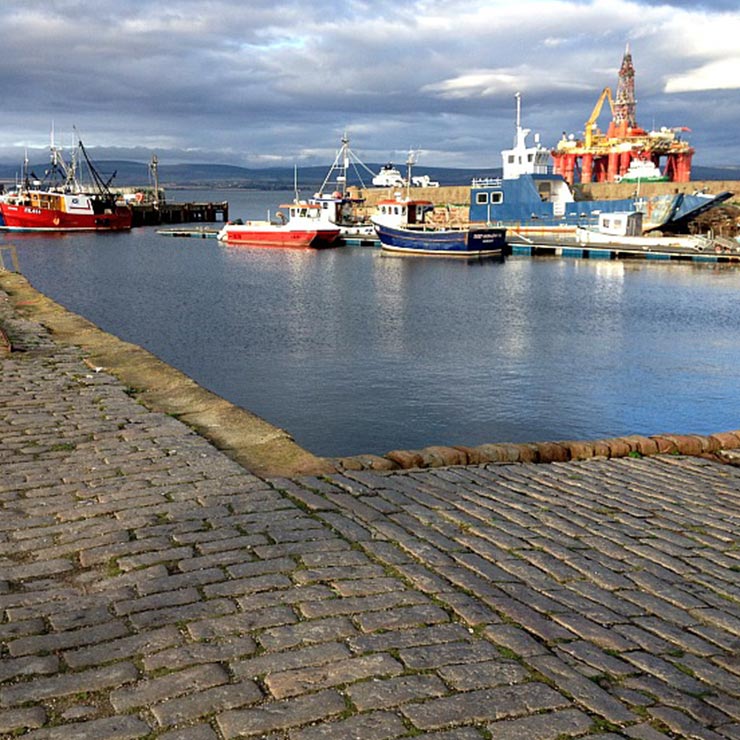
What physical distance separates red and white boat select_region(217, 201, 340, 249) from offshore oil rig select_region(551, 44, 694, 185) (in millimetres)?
26151

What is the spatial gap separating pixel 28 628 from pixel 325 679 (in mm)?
1485

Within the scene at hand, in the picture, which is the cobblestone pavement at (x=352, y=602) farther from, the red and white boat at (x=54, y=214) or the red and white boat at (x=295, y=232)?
the red and white boat at (x=54, y=214)

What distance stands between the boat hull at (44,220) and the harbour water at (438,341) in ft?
101

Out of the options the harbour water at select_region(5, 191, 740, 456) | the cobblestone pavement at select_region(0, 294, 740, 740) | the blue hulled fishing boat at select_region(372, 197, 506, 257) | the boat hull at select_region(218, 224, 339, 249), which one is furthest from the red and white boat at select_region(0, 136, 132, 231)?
the cobblestone pavement at select_region(0, 294, 740, 740)

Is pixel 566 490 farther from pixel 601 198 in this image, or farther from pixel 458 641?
pixel 601 198

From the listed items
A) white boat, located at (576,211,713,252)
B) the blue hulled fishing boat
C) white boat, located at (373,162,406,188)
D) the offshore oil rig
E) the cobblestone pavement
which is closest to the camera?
the cobblestone pavement

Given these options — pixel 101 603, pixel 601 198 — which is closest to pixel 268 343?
pixel 101 603

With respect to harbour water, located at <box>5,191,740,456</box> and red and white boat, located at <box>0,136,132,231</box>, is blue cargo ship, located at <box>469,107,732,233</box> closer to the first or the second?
harbour water, located at <box>5,191,740,456</box>

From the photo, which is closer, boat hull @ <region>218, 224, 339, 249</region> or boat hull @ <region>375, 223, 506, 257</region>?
boat hull @ <region>375, 223, 506, 257</region>

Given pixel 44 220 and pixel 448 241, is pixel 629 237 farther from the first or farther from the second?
pixel 44 220

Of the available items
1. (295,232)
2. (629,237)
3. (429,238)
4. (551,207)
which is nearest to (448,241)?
(429,238)

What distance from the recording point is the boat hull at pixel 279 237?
5869 centimetres

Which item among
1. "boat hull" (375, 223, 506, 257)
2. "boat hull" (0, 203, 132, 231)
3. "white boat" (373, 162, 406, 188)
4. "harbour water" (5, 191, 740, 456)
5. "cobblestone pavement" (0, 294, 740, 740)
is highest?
"white boat" (373, 162, 406, 188)

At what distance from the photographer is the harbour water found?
15375 millimetres
